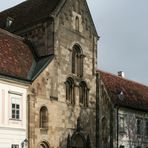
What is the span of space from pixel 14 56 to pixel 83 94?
8756 mm

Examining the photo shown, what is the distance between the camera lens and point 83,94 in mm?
46969

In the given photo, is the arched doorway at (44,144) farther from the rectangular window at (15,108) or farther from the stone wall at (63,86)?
the rectangular window at (15,108)

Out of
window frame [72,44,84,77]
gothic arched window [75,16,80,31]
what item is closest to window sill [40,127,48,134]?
window frame [72,44,84,77]

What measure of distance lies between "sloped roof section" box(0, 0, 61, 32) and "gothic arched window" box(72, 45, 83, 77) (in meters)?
4.50

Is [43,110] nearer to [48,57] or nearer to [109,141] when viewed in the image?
[48,57]

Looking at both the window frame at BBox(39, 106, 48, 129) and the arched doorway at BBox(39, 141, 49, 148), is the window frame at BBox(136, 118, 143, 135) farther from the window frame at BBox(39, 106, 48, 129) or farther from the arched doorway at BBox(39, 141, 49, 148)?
the window frame at BBox(39, 106, 48, 129)

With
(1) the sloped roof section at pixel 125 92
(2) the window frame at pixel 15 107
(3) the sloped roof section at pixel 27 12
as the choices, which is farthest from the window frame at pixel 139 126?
(2) the window frame at pixel 15 107

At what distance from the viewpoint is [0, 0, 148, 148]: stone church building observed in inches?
1591

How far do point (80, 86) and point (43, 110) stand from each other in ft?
21.5

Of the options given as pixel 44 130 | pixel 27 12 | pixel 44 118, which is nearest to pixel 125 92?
pixel 27 12

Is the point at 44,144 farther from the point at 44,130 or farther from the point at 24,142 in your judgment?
the point at 24,142

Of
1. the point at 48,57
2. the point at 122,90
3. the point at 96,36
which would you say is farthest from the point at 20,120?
the point at 122,90

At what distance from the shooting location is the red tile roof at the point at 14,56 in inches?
1556

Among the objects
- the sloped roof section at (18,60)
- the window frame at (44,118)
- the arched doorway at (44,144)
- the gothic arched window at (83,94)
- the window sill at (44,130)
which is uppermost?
the sloped roof section at (18,60)
